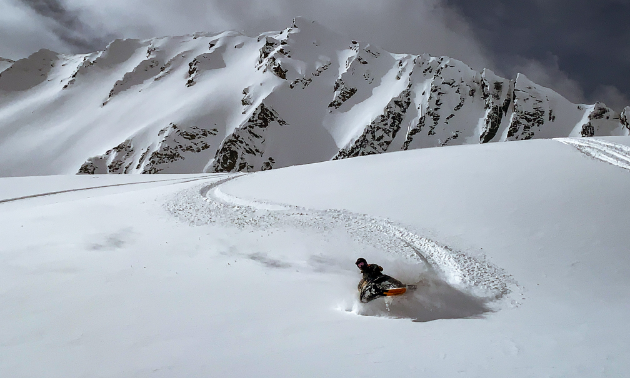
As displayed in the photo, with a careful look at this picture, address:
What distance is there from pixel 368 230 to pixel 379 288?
713 centimetres

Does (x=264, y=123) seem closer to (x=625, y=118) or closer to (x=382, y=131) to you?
(x=382, y=131)

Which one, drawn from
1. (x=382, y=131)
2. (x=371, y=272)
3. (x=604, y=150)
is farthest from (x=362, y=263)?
(x=382, y=131)

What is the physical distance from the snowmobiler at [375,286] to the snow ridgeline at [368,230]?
0.42m

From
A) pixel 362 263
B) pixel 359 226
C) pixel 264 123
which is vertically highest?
pixel 264 123

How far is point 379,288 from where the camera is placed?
978cm

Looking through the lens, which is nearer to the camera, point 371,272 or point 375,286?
point 375,286

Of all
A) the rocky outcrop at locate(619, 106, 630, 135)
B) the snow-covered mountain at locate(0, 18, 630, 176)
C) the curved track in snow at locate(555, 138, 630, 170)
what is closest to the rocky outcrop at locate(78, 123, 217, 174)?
the snow-covered mountain at locate(0, 18, 630, 176)

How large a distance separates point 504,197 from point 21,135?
8954 inches

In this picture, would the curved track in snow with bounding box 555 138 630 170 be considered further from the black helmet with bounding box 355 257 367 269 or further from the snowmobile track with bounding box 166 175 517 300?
the black helmet with bounding box 355 257 367 269

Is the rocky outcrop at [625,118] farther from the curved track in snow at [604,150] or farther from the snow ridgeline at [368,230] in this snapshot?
the snow ridgeline at [368,230]

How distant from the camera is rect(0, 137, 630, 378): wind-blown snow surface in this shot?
6172 millimetres

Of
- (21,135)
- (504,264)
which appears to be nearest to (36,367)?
(504,264)

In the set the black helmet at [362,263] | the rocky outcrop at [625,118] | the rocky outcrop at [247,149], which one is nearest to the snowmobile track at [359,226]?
the black helmet at [362,263]

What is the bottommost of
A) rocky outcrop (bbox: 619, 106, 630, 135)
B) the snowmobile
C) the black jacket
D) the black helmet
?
the snowmobile
